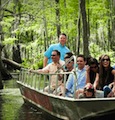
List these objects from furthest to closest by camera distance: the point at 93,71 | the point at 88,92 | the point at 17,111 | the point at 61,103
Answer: the point at 17,111
the point at 93,71
the point at 61,103
the point at 88,92

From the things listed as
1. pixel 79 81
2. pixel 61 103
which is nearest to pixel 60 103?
→ pixel 61 103

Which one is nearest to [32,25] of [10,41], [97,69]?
[10,41]

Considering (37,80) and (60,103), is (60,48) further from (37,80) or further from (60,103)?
(60,103)

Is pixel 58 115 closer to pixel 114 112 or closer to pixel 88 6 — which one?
pixel 114 112

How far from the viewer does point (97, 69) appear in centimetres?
980

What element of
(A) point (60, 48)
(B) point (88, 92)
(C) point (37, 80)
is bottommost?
(C) point (37, 80)

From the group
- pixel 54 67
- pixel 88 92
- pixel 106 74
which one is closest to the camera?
pixel 88 92

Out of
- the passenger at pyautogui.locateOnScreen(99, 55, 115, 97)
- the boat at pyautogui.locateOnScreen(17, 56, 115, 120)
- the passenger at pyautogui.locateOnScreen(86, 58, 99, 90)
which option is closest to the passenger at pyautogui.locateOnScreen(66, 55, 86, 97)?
the passenger at pyautogui.locateOnScreen(86, 58, 99, 90)

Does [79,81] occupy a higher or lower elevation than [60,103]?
→ higher

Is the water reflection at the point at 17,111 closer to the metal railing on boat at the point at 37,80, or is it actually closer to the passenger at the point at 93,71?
the metal railing on boat at the point at 37,80

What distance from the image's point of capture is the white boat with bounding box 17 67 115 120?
8602 millimetres

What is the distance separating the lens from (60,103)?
32.2 ft

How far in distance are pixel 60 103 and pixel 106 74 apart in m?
1.30

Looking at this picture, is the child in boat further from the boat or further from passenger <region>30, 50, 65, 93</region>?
passenger <region>30, 50, 65, 93</region>
